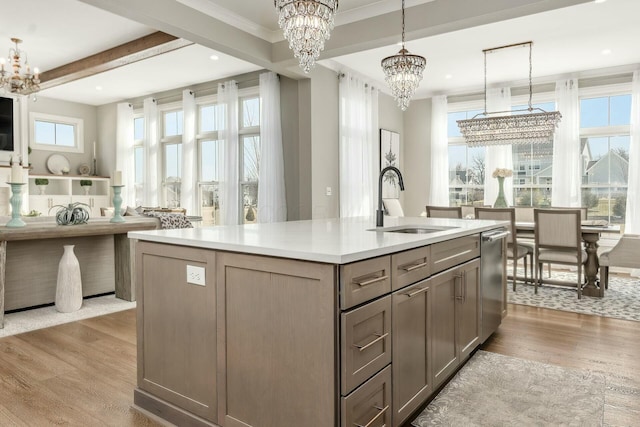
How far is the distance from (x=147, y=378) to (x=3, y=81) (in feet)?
15.6

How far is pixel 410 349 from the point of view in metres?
1.91

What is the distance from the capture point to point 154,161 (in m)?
7.99

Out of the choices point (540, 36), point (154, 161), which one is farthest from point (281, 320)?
point (154, 161)

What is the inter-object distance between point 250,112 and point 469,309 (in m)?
5.07

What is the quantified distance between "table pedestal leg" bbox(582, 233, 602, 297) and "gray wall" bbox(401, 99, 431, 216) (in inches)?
134

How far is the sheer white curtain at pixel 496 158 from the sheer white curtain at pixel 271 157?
346 cm

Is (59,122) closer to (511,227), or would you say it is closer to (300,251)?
(511,227)

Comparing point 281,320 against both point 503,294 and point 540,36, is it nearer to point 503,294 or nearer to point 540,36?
point 503,294

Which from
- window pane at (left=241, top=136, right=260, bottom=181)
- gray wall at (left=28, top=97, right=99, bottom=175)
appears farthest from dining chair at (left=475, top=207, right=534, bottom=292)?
gray wall at (left=28, top=97, right=99, bottom=175)

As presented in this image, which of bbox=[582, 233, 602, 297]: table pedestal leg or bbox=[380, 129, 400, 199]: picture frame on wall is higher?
bbox=[380, 129, 400, 199]: picture frame on wall

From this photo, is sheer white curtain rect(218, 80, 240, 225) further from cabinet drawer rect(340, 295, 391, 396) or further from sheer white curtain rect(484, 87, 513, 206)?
cabinet drawer rect(340, 295, 391, 396)

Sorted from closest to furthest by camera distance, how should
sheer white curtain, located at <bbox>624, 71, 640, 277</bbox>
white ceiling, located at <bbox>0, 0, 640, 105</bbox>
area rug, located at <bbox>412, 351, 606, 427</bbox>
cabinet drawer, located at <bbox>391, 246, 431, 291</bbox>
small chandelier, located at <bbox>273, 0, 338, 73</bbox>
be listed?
1. cabinet drawer, located at <bbox>391, 246, 431, 291</bbox>
2. area rug, located at <bbox>412, 351, 606, 427</bbox>
3. small chandelier, located at <bbox>273, 0, 338, 73</bbox>
4. white ceiling, located at <bbox>0, 0, 640, 105</bbox>
5. sheer white curtain, located at <bbox>624, 71, 640, 277</bbox>

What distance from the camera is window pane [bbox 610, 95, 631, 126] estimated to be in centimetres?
630

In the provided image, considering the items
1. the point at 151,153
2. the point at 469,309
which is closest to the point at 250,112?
the point at 151,153
